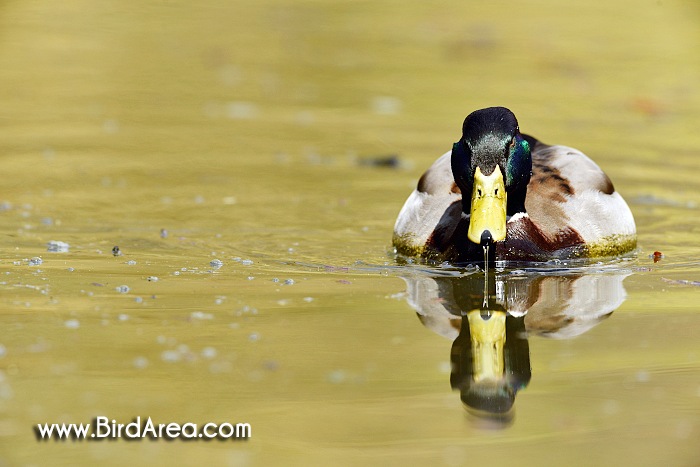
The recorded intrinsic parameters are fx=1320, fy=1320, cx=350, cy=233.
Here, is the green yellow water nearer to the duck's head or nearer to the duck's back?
the duck's back

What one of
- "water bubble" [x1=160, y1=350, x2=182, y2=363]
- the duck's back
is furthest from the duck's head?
"water bubble" [x1=160, y1=350, x2=182, y2=363]

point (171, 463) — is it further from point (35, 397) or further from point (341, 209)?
point (341, 209)

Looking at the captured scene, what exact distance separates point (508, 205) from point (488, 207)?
687 mm

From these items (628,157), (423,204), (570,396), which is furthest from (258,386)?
(628,157)

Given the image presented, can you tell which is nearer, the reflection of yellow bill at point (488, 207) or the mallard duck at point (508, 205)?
the reflection of yellow bill at point (488, 207)

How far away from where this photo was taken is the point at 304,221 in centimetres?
1034

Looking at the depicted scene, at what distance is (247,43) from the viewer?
60.3ft

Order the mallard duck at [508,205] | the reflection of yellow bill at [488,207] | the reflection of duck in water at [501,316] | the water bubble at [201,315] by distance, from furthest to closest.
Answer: the mallard duck at [508,205] < the reflection of yellow bill at [488,207] < the water bubble at [201,315] < the reflection of duck in water at [501,316]

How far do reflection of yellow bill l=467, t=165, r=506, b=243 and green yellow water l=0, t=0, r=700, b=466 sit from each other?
1.65 ft

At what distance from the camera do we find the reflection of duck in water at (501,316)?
20.0 feet

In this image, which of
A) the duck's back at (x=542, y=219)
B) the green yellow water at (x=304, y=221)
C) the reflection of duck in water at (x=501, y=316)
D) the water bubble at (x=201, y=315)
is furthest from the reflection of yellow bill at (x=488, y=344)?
the water bubble at (x=201, y=315)

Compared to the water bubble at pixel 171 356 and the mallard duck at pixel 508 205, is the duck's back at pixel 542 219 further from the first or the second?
the water bubble at pixel 171 356

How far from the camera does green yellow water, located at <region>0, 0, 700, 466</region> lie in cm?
561

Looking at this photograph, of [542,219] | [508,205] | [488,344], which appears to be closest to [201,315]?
[488,344]
